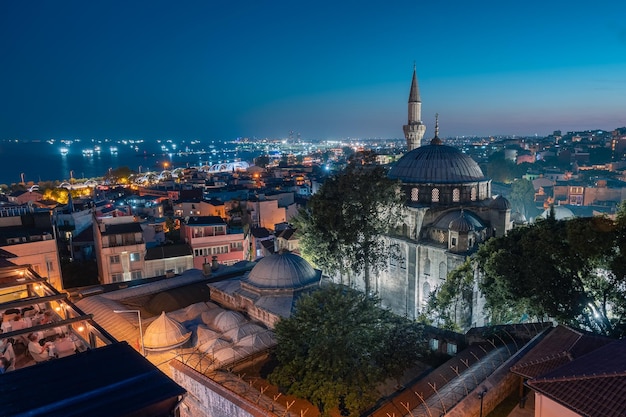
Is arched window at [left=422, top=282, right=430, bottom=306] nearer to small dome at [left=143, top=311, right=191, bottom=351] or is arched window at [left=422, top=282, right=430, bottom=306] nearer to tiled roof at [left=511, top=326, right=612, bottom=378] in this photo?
tiled roof at [left=511, top=326, right=612, bottom=378]

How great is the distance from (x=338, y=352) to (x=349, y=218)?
11937mm

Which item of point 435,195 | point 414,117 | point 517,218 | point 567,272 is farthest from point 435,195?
point 414,117

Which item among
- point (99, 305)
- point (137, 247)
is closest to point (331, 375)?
point (99, 305)

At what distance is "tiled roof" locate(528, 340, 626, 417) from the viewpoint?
999cm

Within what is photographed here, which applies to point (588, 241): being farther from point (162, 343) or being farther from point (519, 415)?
point (162, 343)

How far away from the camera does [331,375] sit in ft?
44.7

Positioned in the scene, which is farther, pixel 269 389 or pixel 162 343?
pixel 162 343

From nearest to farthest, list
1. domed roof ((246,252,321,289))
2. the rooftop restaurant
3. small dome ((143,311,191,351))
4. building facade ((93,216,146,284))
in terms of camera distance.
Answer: the rooftop restaurant, small dome ((143,311,191,351)), domed roof ((246,252,321,289)), building facade ((93,216,146,284))

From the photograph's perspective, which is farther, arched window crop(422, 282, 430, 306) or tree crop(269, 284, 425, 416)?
arched window crop(422, 282, 430, 306)

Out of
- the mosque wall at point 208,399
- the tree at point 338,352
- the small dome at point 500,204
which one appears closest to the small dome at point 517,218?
the small dome at point 500,204

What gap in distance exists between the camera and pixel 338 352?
45.4 ft

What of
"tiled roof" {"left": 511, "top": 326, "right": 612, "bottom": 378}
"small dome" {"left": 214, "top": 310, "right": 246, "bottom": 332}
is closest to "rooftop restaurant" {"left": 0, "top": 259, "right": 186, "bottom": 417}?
"small dome" {"left": 214, "top": 310, "right": 246, "bottom": 332}

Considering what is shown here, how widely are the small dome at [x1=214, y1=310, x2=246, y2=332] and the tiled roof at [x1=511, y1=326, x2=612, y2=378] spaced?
1160 centimetres

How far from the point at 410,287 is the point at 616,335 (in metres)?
14.9
